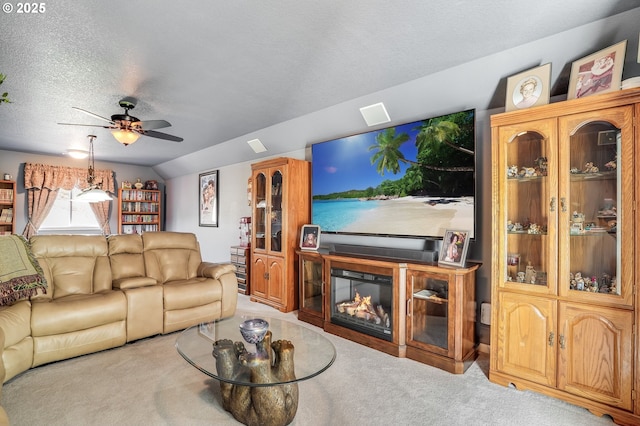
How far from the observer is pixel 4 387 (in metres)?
2.14

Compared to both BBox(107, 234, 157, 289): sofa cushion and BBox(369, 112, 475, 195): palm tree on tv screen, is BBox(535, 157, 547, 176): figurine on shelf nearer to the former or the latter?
BBox(369, 112, 475, 195): palm tree on tv screen

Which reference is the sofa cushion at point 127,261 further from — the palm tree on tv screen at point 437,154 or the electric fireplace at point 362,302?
the palm tree on tv screen at point 437,154

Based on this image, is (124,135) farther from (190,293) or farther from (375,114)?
(375,114)

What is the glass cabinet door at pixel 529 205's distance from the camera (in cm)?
209

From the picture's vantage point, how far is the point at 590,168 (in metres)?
2.02

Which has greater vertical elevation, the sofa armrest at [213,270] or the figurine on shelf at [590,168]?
the figurine on shelf at [590,168]

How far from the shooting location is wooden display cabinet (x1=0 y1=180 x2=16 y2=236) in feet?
18.7

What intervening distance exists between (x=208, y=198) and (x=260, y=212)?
256 centimetres

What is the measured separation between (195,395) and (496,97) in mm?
3250

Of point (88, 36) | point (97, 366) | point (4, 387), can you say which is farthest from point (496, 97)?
point (4, 387)

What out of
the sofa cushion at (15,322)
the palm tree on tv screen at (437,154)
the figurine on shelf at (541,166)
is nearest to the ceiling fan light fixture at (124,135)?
the sofa cushion at (15,322)

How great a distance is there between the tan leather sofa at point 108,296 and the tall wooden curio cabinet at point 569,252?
2851 millimetres

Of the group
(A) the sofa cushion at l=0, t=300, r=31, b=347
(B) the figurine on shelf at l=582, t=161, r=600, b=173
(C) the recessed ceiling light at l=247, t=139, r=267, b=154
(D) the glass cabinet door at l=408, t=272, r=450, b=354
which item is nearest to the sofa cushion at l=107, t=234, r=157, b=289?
(A) the sofa cushion at l=0, t=300, r=31, b=347

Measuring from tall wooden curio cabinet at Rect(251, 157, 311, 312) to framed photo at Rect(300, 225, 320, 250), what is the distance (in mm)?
179
